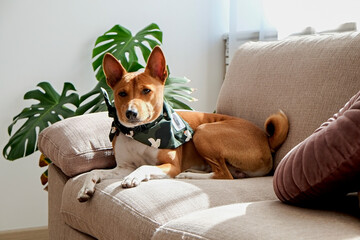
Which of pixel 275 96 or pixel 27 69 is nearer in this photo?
pixel 275 96

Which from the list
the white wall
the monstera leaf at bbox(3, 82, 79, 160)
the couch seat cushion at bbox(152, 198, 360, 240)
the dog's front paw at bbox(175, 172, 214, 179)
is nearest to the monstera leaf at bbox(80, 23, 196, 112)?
the monstera leaf at bbox(3, 82, 79, 160)

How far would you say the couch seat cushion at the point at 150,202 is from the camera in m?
1.53

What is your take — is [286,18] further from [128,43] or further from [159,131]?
[159,131]

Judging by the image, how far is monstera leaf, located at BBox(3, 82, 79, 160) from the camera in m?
2.77

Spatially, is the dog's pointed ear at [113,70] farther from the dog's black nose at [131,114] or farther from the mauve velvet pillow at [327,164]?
the mauve velvet pillow at [327,164]

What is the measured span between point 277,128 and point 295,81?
0.65 ft

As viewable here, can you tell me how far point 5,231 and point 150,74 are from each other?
5.89 ft

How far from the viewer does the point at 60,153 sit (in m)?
2.15

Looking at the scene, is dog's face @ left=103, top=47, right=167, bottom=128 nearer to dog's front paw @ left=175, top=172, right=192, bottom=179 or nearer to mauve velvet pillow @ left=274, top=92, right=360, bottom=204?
dog's front paw @ left=175, top=172, right=192, bottom=179

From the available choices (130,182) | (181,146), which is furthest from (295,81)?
(130,182)

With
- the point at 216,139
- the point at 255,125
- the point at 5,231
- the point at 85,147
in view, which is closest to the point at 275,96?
the point at 255,125

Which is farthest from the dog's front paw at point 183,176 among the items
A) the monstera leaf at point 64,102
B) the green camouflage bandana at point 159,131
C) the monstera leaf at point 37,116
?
the monstera leaf at point 37,116

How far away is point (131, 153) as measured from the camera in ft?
6.87

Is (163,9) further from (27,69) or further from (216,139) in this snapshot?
(216,139)
